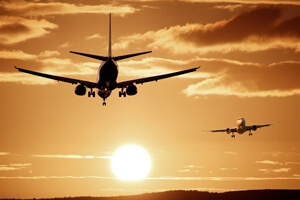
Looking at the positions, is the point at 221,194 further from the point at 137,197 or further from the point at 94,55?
the point at 94,55

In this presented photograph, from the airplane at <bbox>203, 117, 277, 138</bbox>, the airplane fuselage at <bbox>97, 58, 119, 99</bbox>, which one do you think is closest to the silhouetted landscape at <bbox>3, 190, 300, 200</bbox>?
the airplane at <bbox>203, 117, 277, 138</bbox>

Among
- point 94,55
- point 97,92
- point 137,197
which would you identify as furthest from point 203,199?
point 94,55

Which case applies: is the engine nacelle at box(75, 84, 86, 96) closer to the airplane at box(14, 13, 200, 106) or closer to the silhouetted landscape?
the airplane at box(14, 13, 200, 106)

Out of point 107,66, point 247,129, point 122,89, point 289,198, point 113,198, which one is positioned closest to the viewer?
point 107,66

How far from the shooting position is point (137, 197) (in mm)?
136000

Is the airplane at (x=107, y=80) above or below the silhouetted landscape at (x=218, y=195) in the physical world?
above

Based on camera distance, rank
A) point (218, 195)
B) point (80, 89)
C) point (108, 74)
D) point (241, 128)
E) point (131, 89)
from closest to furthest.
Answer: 1. point (108, 74)
2. point (131, 89)
3. point (80, 89)
4. point (218, 195)
5. point (241, 128)

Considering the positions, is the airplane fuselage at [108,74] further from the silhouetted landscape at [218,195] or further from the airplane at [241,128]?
the airplane at [241,128]

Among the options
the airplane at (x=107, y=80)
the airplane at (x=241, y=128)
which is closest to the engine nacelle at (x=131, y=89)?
the airplane at (x=107, y=80)

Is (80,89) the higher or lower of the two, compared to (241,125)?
lower

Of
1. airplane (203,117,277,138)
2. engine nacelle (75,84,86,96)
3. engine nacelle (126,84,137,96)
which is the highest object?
airplane (203,117,277,138)

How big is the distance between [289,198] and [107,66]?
63128mm

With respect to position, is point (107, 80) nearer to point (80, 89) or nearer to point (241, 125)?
point (80, 89)

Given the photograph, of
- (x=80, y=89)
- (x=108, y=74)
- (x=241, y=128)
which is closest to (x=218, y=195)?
(x=241, y=128)
